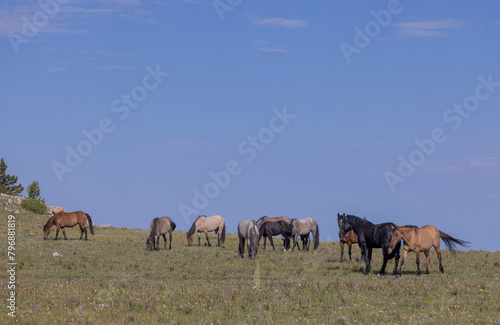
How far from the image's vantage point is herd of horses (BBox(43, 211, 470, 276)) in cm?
2211

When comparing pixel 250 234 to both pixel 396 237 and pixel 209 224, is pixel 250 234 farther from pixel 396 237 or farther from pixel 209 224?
pixel 209 224

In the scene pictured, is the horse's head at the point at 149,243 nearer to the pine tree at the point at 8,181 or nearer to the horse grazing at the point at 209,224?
the horse grazing at the point at 209,224

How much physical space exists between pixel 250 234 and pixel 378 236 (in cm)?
894

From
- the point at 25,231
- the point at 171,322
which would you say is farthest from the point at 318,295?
the point at 25,231

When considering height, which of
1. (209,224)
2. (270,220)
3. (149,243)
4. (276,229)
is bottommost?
(149,243)

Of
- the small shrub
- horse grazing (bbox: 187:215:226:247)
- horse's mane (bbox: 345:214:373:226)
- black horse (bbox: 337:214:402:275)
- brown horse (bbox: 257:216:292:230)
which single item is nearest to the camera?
black horse (bbox: 337:214:402:275)

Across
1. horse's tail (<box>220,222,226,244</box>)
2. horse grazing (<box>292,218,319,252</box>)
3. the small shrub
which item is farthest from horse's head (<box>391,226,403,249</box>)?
the small shrub

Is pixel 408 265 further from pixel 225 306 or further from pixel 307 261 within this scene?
pixel 225 306

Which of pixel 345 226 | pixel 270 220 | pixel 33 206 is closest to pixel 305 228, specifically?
pixel 270 220

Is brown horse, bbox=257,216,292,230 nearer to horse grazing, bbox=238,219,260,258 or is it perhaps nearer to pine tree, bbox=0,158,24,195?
horse grazing, bbox=238,219,260,258

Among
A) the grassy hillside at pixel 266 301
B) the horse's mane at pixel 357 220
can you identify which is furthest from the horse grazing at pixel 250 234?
the horse's mane at pixel 357 220

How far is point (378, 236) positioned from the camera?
22.7 m

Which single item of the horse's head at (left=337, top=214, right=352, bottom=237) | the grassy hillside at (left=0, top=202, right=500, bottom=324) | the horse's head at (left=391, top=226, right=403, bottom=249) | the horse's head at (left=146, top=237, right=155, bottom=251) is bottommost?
the grassy hillside at (left=0, top=202, right=500, bottom=324)

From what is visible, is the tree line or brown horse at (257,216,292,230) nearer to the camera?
brown horse at (257,216,292,230)
